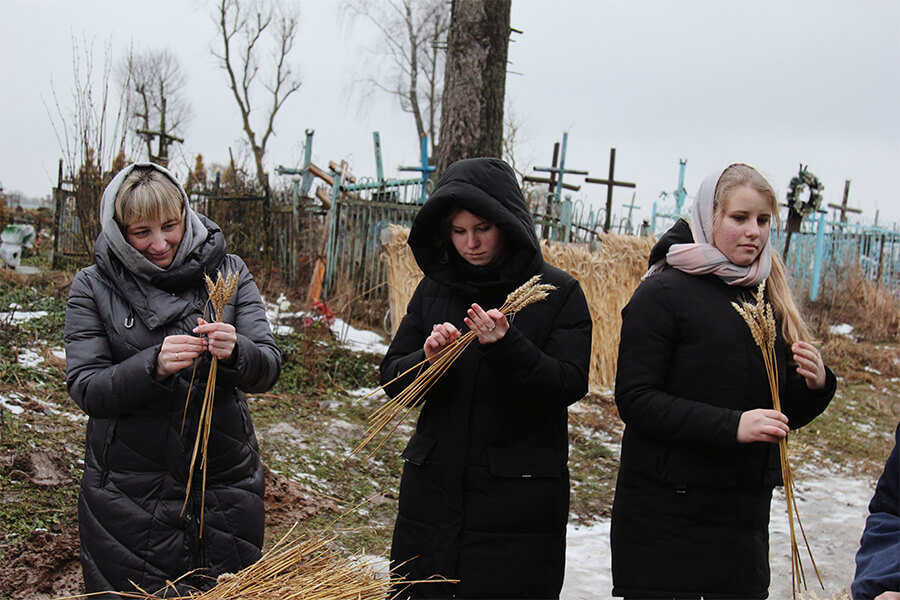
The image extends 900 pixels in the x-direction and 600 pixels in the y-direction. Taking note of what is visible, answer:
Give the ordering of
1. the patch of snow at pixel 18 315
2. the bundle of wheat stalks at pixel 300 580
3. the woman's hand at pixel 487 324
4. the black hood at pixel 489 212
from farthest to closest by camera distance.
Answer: the patch of snow at pixel 18 315 < the black hood at pixel 489 212 < the woman's hand at pixel 487 324 < the bundle of wheat stalks at pixel 300 580

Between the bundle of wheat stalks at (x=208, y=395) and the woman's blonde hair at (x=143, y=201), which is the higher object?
the woman's blonde hair at (x=143, y=201)

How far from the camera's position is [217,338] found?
2.11 m

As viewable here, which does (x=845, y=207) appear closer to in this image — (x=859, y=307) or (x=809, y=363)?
(x=859, y=307)

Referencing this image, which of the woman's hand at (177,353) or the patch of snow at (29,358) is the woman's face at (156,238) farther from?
the patch of snow at (29,358)

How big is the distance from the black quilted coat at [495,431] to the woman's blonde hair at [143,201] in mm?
794

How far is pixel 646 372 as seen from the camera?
7.02 feet

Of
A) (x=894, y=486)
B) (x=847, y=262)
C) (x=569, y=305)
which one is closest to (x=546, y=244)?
(x=569, y=305)

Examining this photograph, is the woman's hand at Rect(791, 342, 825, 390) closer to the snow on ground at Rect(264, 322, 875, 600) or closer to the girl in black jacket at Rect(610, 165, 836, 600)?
the girl in black jacket at Rect(610, 165, 836, 600)

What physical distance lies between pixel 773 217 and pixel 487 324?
1002 mm

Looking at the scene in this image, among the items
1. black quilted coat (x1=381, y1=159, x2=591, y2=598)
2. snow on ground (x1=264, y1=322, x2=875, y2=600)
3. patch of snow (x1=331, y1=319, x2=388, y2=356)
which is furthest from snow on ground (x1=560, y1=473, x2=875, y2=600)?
patch of snow (x1=331, y1=319, x2=388, y2=356)

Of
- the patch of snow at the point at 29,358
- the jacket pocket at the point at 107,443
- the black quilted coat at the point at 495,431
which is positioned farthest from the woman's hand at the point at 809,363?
the patch of snow at the point at 29,358

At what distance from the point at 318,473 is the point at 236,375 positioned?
8.83ft

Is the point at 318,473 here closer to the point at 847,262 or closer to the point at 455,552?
the point at 455,552

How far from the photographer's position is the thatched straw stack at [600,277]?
809cm
